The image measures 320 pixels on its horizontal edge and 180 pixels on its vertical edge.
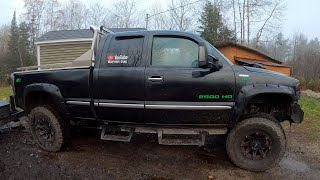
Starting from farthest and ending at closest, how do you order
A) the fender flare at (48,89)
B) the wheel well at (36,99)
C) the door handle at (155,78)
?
the wheel well at (36,99)
the fender flare at (48,89)
the door handle at (155,78)

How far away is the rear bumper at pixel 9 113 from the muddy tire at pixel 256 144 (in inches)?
164

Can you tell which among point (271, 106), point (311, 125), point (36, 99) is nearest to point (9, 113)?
point (36, 99)

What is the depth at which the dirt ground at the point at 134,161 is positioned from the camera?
4.30m

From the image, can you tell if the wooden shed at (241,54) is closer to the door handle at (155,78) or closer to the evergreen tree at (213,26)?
the door handle at (155,78)

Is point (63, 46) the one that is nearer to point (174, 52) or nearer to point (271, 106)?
point (174, 52)

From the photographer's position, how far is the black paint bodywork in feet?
14.2

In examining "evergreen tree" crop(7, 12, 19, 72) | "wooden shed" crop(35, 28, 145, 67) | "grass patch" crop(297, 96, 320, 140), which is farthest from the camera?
"evergreen tree" crop(7, 12, 19, 72)

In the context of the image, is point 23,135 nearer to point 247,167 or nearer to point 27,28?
point 247,167

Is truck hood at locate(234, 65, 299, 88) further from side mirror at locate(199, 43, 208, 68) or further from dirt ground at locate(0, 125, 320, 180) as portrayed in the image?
dirt ground at locate(0, 125, 320, 180)

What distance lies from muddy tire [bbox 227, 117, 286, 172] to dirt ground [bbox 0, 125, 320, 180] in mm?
159

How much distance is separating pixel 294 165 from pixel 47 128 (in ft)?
14.3

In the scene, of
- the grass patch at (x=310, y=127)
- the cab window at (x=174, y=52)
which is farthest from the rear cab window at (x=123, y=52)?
the grass patch at (x=310, y=127)

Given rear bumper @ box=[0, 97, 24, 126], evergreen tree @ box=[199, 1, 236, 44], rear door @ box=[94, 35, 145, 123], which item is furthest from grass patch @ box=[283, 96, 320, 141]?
evergreen tree @ box=[199, 1, 236, 44]

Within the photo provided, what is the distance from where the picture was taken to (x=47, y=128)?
17.1ft
